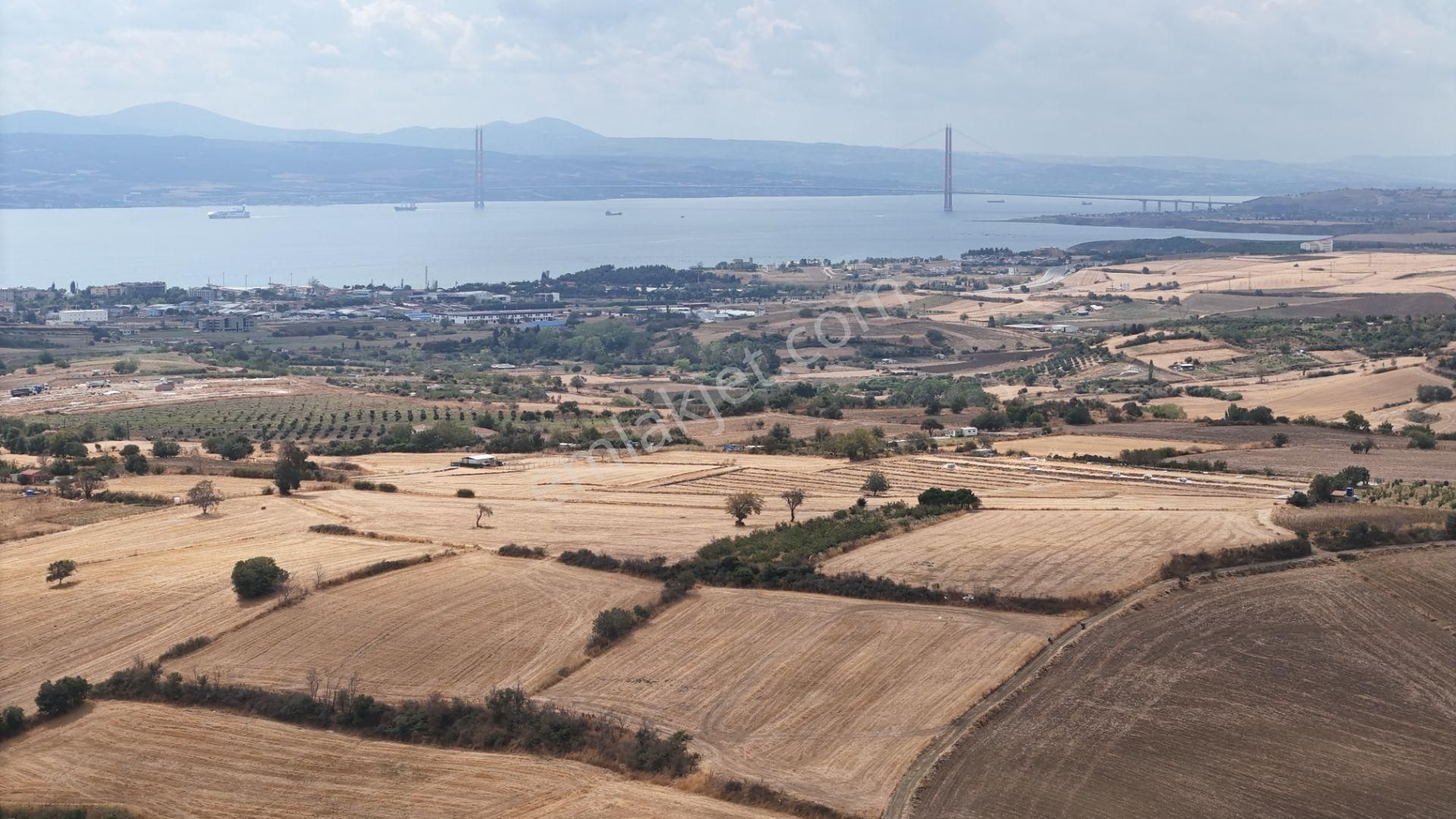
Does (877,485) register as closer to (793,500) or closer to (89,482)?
(793,500)

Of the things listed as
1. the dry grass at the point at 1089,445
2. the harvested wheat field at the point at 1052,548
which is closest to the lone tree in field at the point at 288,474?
the harvested wheat field at the point at 1052,548

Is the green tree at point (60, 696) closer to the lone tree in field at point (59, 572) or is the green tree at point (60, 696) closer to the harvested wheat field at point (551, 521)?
the lone tree in field at point (59, 572)

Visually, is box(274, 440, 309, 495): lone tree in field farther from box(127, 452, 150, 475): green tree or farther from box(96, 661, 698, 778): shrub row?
box(96, 661, 698, 778): shrub row

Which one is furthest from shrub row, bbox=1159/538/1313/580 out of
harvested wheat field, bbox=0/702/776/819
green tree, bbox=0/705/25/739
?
green tree, bbox=0/705/25/739

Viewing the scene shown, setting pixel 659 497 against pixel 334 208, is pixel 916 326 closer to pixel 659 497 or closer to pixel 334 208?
pixel 659 497

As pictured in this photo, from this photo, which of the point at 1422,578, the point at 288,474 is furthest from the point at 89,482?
the point at 1422,578

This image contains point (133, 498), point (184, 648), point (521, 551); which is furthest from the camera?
point (133, 498)

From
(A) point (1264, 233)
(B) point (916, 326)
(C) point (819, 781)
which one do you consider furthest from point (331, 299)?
(A) point (1264, 233)
